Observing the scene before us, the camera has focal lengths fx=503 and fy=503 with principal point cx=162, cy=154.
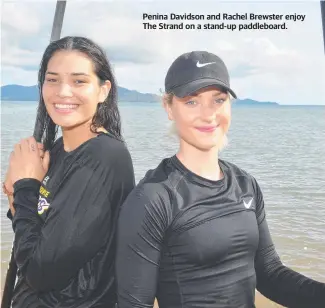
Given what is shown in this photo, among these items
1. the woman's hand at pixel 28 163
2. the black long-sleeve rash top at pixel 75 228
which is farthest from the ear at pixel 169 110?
the woman's hand at pixel 28 163

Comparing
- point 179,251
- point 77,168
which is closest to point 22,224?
point 77,168

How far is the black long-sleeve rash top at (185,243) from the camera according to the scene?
5.94ft

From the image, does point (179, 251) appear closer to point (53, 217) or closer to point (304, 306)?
point (53, 217)

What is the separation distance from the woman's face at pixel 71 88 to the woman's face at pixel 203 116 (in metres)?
0.39

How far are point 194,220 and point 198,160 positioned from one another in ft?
0.88

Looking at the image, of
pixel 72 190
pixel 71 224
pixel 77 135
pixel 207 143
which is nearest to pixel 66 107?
pixel 77 135

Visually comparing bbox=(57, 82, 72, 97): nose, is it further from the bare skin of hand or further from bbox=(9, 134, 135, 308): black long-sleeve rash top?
the bare skin of hand

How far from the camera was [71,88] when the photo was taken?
212 cm

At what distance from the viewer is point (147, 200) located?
1804 mm

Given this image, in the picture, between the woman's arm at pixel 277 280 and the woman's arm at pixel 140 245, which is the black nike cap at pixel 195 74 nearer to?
the woman's arm at pixel 140 245

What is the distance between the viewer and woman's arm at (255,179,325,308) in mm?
2105

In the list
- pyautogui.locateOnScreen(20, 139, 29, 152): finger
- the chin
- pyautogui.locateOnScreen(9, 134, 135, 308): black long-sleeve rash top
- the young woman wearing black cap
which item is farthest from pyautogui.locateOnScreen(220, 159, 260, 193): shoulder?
pyautogui.locateOnScreen(20, 139, 29, 152): finger

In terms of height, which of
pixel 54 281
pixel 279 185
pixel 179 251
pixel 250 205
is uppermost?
pixel 250 205

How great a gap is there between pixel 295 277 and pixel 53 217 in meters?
1.06
